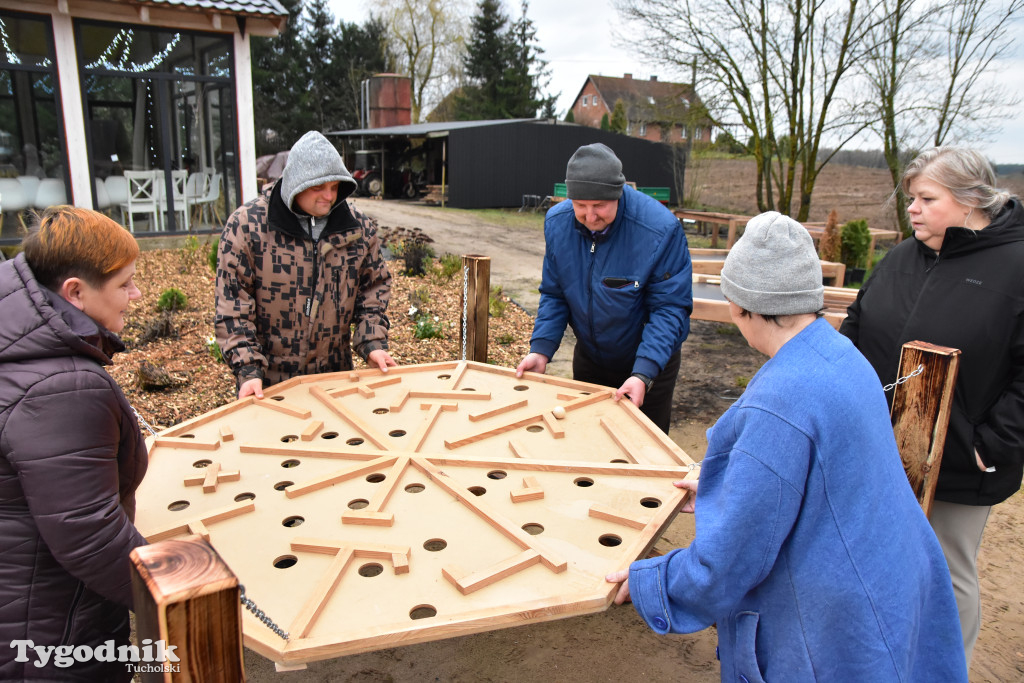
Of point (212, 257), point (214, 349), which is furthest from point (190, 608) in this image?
point (212, 257)

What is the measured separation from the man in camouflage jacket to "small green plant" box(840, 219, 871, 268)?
854cm

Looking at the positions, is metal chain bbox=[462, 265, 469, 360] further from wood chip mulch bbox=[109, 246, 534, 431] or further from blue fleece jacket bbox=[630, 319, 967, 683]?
blue fleece jacket bbox=[630, 319, 967, 683]

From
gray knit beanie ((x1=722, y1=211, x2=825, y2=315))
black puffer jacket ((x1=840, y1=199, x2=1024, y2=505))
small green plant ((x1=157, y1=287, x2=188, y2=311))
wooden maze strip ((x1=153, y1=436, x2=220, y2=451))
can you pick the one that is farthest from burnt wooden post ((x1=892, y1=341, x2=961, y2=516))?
small green plant ((x1=157, y1=287, x2=188, y2=311))

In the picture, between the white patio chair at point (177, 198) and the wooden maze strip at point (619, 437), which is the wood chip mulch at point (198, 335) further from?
the wooden maze strip at point (619, 437)

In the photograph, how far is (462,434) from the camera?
2.72 m

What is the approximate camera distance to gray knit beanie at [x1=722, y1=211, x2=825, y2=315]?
1510mm

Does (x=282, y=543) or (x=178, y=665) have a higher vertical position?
(x=178, y=665)

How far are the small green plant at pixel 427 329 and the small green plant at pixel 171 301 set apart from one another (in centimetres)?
234

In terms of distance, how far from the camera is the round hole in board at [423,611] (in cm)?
168

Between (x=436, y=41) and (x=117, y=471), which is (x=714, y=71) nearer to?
(x=117, y=471)

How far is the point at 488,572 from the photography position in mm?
1786

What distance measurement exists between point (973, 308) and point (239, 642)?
2487 mm

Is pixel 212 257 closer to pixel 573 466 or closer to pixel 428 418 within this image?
pixel 428 418

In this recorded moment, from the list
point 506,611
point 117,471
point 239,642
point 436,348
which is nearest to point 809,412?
point 506,611
